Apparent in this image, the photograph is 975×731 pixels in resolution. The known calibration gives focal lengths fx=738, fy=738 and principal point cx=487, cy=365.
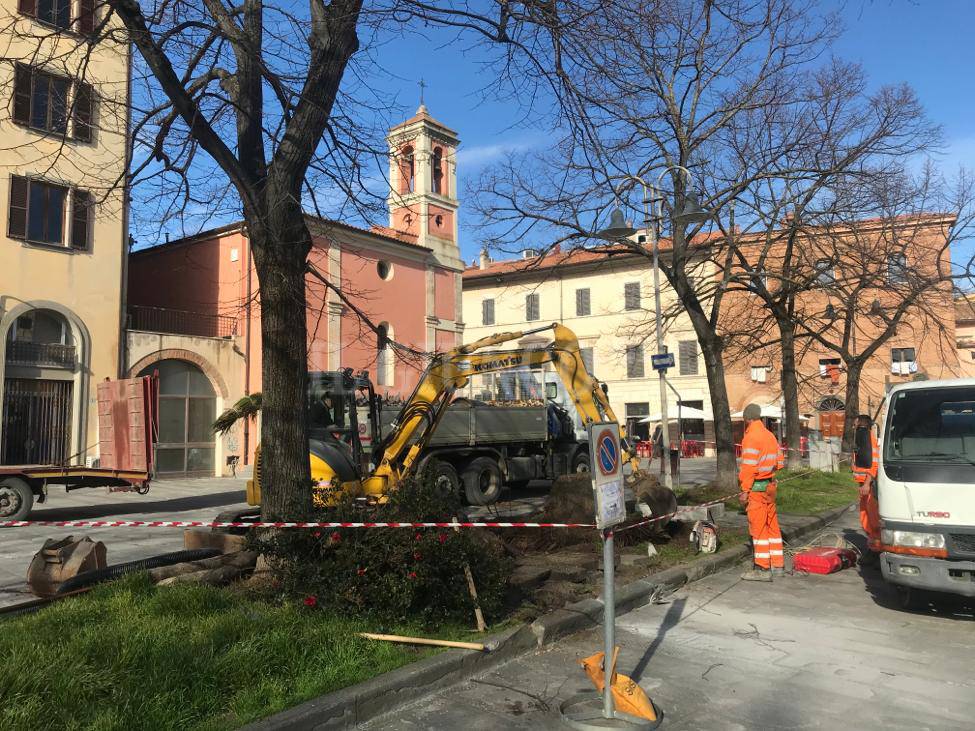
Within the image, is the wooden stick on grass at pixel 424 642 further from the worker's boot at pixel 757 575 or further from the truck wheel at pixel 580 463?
the truck wheel at pixel 580 463

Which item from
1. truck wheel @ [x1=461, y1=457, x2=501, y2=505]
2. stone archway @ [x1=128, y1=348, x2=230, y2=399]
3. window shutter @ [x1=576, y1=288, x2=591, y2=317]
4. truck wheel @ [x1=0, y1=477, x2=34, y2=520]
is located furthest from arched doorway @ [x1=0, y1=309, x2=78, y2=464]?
window shutter @ [x1=576, y1=288, x2=591, y2=317]

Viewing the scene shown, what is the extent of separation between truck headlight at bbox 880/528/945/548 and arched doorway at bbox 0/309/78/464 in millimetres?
19012

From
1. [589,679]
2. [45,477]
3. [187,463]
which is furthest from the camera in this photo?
[187,463]

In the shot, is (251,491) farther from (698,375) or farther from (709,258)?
(698,375)

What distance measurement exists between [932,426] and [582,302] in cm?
3845

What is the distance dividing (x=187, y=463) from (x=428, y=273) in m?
13.3

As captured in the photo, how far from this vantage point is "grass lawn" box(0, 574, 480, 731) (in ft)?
11.8

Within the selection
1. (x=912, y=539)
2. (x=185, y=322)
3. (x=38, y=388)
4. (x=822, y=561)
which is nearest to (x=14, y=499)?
(x=38, y=388)

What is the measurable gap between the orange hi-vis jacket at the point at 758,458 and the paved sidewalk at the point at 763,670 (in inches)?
53.4

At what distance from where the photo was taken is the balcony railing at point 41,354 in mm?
18328

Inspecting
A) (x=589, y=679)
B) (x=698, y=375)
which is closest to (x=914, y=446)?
(x=589, y=679)

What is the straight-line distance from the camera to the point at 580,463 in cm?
1833

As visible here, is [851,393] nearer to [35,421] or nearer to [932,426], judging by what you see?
[932,426]

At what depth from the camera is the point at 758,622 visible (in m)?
6.23
